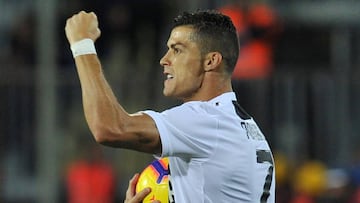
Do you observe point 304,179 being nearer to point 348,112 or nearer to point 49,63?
point 348,112

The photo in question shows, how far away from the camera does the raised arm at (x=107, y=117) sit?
541cm

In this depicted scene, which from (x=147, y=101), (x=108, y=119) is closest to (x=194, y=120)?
(x=108, y=119)

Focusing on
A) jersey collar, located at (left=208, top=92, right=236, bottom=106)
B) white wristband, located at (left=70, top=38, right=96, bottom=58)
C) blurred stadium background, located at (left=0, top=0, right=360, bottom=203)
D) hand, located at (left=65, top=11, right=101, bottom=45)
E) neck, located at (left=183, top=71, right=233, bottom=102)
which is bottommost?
blurred stadium background, located at (left=0, top=0, right=360, bottom=203)

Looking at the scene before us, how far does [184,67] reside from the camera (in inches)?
232

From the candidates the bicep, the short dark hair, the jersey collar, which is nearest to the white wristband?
the bicep

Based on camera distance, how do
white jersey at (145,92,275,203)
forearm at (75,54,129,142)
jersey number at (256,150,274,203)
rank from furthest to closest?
jersey number at (256,150,274,203) → white jersey at (145,92,275,203) → forearm at (75,54,129,142)

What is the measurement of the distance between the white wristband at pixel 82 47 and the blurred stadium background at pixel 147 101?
6.98 meters

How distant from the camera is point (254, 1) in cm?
1327

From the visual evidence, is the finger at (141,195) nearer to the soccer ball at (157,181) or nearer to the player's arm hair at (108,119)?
the soccer ball at (157,181)

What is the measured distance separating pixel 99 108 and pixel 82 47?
15.9 inches

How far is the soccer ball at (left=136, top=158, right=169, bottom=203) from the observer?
19.6 ft

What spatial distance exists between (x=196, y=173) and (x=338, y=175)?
23.0 feet

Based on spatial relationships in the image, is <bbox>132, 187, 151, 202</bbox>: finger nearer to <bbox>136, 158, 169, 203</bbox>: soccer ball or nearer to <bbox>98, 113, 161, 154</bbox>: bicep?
<bbox>136, 158, 169, 203</bbox>: soccer ball

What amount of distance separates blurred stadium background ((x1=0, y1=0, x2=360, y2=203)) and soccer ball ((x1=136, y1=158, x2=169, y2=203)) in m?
6.47
